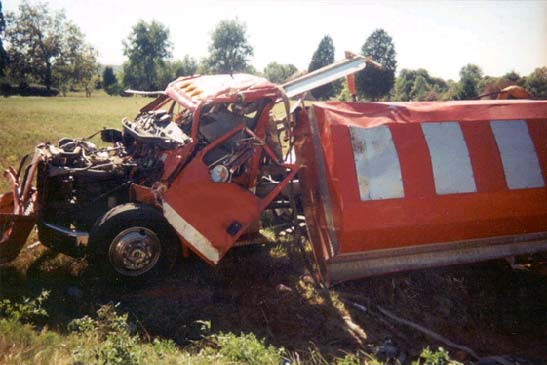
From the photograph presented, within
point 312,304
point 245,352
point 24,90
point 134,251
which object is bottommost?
point 312,304

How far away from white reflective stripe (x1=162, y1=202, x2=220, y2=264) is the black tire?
0.81 feet

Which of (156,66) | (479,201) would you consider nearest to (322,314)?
(479,201)

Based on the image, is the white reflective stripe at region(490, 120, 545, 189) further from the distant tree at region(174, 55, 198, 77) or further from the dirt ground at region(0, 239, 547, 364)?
the distant tree at region(174, 55, 198, 77)

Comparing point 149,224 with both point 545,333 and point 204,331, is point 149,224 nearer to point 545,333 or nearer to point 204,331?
point 204,331

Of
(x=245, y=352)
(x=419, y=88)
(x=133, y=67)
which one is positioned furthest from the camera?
(x=133, y=67)

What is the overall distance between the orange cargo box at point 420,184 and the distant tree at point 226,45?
7712 centimetres

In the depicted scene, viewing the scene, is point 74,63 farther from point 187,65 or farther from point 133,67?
point 187,65

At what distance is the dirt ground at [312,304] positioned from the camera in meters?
3.57

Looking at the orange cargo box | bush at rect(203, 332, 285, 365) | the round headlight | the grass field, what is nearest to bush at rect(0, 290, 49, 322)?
A: the grass field

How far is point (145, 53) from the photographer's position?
235 ft

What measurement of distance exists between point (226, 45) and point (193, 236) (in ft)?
266

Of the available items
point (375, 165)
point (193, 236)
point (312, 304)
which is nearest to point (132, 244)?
point (193, 236)

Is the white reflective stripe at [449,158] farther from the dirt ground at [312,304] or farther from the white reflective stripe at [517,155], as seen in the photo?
the dirt ground at [312,304]

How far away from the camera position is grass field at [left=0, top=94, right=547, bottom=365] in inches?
114
